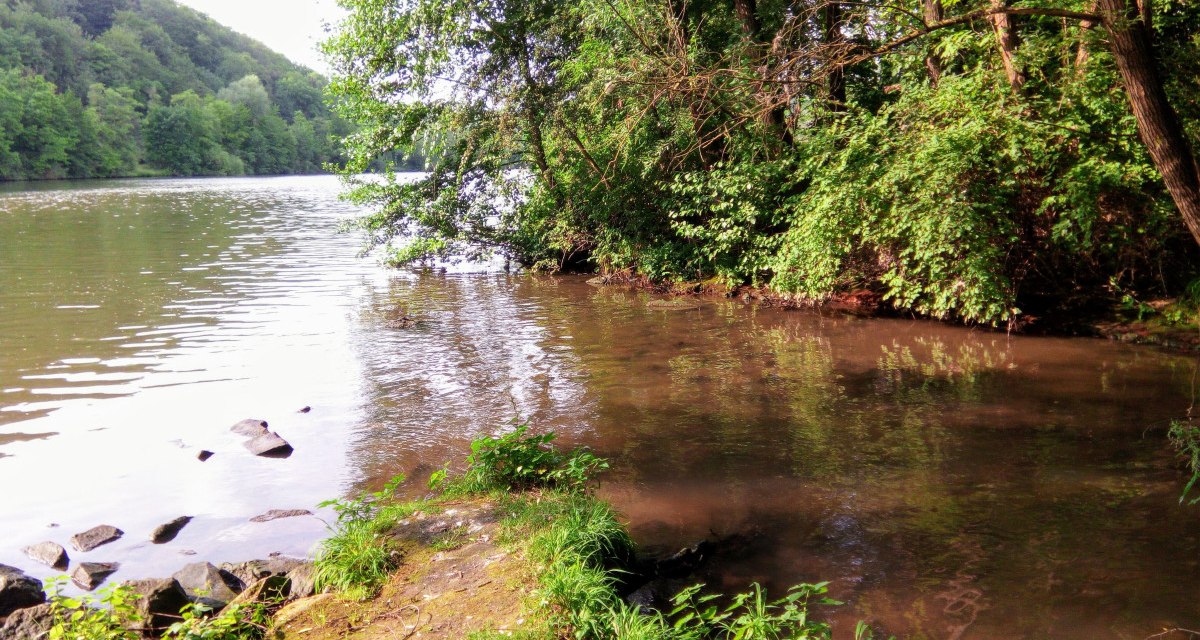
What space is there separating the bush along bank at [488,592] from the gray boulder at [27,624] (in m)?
0.14

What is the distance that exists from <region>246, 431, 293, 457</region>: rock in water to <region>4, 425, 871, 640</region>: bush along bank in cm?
243

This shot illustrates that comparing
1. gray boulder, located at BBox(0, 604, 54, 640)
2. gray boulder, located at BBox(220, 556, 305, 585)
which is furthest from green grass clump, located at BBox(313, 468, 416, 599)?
gray boulder, located at BBox(0, 604, 54, 640)

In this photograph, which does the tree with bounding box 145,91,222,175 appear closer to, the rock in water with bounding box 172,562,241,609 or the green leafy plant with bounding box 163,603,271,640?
the rock in water with bounding box 172,562,241,609

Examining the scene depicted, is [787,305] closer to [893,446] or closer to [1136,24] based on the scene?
[893,446]

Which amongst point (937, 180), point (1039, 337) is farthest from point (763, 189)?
point (1039, 337)

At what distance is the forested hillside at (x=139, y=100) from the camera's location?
74.3 metres

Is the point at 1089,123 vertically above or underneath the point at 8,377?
above

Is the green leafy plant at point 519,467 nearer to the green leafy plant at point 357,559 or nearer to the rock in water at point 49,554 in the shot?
the green leafy plant at point 357,559

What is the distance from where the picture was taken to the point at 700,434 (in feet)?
27.0

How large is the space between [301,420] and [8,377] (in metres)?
4.79

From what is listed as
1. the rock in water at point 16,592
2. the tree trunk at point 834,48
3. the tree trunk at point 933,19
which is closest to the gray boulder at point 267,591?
the rock in water at point 16,592

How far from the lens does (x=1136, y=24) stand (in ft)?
19.8

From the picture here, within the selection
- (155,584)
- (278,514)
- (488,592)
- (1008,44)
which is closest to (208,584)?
(155,584)

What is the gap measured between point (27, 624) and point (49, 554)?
5.53 ft
